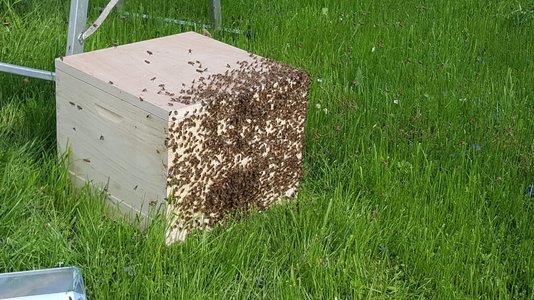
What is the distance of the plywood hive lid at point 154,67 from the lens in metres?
2.91

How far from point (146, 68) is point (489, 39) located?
2.69 meters

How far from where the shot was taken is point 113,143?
9.97ft

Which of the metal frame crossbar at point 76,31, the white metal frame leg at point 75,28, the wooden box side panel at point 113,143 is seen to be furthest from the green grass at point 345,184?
the white metal frame leg at point 75,28

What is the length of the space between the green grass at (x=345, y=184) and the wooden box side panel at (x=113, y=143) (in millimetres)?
89

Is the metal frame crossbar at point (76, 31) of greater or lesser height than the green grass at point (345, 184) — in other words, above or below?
above

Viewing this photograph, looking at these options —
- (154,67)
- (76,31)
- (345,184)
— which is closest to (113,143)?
(154,67)

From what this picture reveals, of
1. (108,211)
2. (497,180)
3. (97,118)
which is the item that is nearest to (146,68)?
(97,118)

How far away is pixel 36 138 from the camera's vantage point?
11.2ft

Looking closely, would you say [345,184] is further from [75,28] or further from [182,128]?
[75,28]

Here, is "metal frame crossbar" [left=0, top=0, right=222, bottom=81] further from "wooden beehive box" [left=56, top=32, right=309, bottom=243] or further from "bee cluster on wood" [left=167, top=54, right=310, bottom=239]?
"bee cluster on wood" [left=167, top=54, right=310, bottom=239]

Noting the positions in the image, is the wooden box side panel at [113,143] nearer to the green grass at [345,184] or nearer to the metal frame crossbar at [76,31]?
the green grass at [345,184]

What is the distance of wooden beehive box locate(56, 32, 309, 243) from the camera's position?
2889 millimetres

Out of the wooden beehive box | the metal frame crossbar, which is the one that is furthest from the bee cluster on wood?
the metal frame crossbar

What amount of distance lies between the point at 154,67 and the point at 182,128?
434 millimetres
